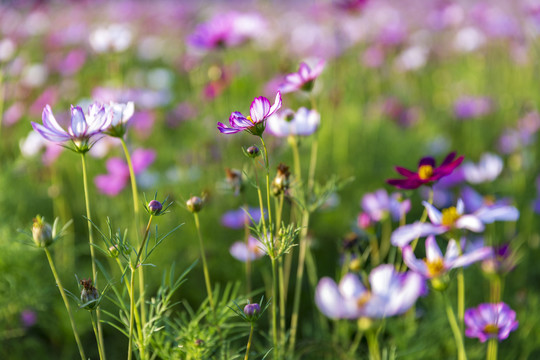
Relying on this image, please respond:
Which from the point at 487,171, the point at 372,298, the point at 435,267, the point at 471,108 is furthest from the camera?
the point at 471,108

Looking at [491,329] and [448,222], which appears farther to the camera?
[491,329]

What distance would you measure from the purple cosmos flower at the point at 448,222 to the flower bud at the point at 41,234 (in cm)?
39

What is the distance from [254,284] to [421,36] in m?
2.51

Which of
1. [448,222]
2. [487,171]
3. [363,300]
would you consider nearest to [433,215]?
[448,222]

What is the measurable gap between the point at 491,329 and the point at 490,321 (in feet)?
0.11

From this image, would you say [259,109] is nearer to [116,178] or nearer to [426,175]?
[426,175]

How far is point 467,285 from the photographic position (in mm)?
1212

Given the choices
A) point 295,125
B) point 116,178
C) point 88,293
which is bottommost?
point 116,178

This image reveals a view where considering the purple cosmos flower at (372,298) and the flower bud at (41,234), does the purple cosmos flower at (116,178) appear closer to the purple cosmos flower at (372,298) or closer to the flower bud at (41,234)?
the flower bud at (41,234)

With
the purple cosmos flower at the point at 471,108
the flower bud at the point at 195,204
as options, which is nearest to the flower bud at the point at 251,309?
the flower bud at the point at 195,204

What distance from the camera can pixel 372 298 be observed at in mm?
448

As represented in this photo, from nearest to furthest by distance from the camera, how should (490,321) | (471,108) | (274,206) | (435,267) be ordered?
(435,267) < (490,321) < (274,206) < (471,108)

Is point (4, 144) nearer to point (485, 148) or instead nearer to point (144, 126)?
point (144, 126)

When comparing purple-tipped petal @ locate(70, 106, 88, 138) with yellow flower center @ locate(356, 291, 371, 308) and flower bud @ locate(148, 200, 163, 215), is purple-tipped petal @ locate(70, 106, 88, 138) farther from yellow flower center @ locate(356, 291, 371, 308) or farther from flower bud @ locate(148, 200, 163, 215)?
yellow flower center @ locate(356, 291, 371, 308)
